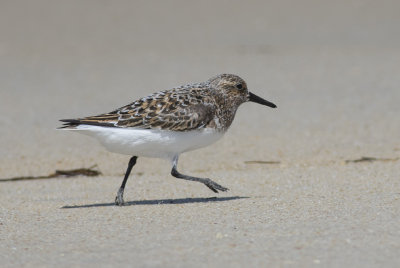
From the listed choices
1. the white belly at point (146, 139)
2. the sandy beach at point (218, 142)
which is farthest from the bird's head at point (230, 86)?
the sandy beach at point (218, 142)

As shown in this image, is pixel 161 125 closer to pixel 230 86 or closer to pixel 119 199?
pixel 119 199

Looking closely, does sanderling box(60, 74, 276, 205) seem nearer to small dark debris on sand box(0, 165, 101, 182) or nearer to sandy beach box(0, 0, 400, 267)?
sandy beach box(0, 0, 400, 267)

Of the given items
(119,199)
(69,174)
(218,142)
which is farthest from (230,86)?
(218,142)

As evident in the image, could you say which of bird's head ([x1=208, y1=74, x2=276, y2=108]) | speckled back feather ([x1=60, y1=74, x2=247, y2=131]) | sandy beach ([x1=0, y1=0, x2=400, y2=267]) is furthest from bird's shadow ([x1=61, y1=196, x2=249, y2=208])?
bird's head ([x1=208, y1=74, x2=276, y2=108])

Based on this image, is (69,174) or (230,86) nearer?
(230,86)

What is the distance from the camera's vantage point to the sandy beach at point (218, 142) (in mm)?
5281

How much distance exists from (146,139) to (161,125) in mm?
172

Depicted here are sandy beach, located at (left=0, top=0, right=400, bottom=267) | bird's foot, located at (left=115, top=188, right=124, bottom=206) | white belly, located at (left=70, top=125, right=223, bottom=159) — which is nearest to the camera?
sandy beach, located at (left=0, top=0, right=400, bottom=267)

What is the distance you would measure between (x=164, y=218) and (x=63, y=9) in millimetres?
12130

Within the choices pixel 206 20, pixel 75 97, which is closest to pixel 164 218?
pixel 75 97

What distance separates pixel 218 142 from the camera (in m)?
9.79

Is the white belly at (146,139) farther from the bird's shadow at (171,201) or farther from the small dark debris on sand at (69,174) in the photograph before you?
the small dark debris on sand at (69,174)

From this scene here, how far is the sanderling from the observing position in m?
6.50

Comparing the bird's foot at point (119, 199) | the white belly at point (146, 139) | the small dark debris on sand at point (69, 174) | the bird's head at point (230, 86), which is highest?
the bird's head at point (230, 86)
